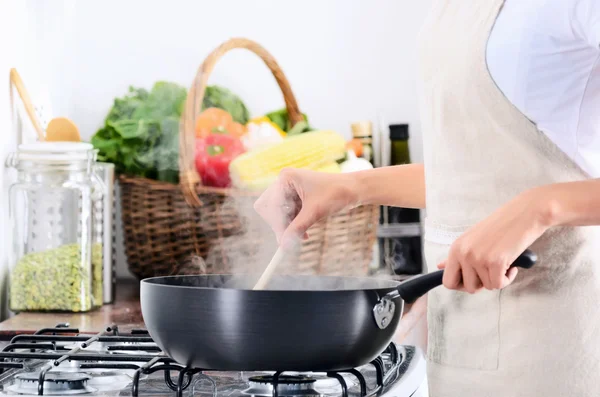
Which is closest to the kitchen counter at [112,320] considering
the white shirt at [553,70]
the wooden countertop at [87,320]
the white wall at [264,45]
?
the wooden countertop at [87,320]

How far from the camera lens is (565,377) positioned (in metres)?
0.94

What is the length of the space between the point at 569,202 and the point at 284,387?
334 millimetres

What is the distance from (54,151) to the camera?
5.19 feet

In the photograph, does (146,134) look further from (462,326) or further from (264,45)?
(462,326)

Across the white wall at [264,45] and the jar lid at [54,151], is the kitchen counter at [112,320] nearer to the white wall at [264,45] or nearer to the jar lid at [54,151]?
the jar lid at [54,151]

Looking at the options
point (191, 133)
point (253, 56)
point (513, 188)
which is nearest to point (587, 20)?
point (513, 188)

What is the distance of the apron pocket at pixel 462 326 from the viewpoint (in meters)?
0.97

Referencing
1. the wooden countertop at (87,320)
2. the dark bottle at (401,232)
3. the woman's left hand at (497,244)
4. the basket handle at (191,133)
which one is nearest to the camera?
the woman's left hand at (497,244)

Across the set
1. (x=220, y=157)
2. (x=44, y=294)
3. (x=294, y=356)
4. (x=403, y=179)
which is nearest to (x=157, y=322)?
(x=294, y=356)

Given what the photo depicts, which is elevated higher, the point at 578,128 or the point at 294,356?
the point at 578,128

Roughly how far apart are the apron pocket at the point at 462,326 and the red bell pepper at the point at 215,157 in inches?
32.4

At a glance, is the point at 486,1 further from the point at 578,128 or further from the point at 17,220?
the point at 17,220

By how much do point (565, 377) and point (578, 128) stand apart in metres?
0.27

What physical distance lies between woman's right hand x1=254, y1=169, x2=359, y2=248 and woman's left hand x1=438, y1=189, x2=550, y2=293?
0.98ft
